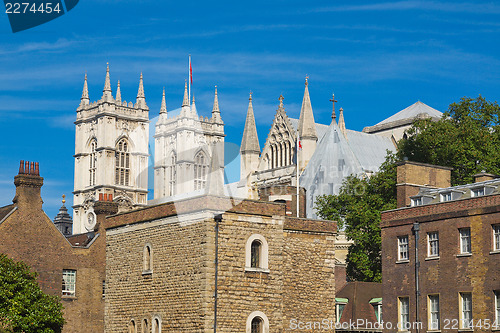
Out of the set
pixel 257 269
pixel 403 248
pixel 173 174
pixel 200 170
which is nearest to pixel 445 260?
pixel 403 248

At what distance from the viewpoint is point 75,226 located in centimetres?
17150

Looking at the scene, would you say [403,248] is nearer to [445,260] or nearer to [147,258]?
[445,260]

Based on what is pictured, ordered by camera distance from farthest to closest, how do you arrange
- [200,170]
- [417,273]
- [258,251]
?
[200,170], [417,273], [258,251]

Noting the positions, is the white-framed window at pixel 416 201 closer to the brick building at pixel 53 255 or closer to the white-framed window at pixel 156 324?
the white-framed window at pixel 156 324

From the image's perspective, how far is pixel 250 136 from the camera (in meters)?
115

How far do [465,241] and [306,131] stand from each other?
208 ft

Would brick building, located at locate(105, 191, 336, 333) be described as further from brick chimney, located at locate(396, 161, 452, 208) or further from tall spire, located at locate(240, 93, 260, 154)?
tall spire, located at locate(240, 93, 260, 154)

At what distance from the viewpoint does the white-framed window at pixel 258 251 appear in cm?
4272

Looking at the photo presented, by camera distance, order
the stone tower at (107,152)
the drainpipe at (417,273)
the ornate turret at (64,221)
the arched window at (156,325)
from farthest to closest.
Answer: the stone tower at (107,152) < the ornate turret at (64,221) < the drainpipe at (417,273) < the arched window at (156,325)

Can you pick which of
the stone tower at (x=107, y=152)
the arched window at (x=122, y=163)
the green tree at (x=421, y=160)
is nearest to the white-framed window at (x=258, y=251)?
the green tree at (x=421, y=160)

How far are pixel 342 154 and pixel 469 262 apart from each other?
174 feet

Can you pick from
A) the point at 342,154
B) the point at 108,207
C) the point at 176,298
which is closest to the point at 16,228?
the point at 108,207

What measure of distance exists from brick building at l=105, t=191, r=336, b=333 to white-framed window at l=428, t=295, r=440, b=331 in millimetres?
4720

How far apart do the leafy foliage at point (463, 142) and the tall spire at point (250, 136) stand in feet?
142
